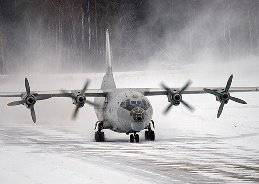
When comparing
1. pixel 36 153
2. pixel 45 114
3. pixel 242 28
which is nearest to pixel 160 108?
pixel 45 114

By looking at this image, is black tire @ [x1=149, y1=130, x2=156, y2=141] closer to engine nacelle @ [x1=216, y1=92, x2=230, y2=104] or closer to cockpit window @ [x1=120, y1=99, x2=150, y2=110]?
cockpit window @ [x1=120, y1=99, x2=150, y2=110]

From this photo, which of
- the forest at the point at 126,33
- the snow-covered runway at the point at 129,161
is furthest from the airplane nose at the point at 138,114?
the forest at the point at 126,33

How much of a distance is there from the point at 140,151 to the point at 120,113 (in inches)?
214

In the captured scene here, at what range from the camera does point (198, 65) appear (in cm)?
9838

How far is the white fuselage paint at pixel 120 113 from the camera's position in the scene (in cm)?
3395

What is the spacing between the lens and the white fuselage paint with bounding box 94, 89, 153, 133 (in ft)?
111

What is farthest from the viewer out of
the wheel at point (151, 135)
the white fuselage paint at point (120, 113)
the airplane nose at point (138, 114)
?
the wheel at point (151, 135)

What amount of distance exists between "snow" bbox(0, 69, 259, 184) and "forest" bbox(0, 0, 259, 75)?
2546 centimetres

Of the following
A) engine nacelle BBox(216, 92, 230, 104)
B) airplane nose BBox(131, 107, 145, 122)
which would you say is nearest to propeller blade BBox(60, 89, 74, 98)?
airplane nose BBox(131, 107, 145, 122)

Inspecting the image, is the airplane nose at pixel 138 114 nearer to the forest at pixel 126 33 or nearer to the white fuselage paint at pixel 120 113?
the white fuselage paint at pixel 120 113

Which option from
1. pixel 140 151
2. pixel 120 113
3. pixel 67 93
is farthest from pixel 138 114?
pixel 67 93

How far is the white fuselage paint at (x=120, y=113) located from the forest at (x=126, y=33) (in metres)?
49.5

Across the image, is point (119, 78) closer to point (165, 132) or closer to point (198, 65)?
point (198, 65)

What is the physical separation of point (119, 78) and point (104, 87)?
165ft
